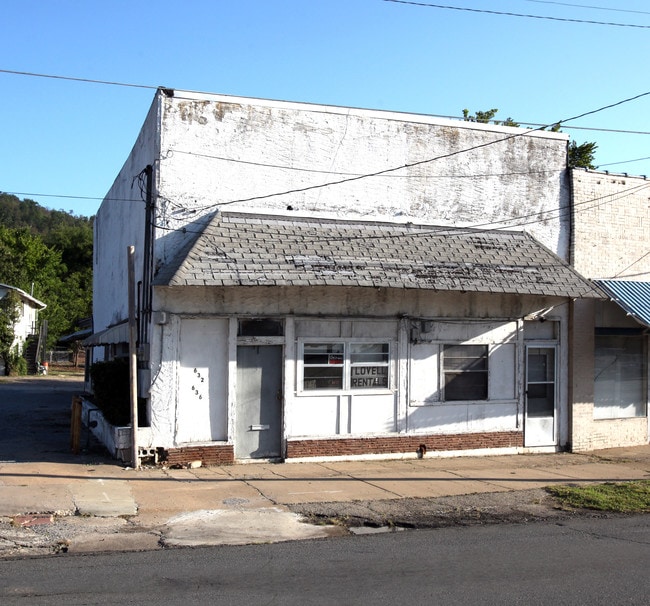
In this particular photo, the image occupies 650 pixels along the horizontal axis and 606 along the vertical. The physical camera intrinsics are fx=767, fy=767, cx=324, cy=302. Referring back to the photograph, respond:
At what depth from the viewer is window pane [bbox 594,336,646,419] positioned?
16.5 m

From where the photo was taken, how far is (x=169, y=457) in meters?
12.9

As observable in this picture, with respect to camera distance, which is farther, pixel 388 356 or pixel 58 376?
pixel 58 376

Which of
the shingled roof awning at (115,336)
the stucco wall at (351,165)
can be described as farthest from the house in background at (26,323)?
the stucco wall at (351,165)

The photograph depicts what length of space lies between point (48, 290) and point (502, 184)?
54.8 metres

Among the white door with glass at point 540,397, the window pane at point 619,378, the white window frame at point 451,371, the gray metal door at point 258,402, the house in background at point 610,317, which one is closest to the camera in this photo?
the gray metal door at point 258,402

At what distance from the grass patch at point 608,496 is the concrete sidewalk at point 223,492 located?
0.61 meters

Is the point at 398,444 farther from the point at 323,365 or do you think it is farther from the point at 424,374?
the point at 323,365

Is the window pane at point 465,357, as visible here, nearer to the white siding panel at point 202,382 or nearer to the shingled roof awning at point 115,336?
the white siding panel at point 202,382

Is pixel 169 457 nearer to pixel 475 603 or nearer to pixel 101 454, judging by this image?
pixel 101 454

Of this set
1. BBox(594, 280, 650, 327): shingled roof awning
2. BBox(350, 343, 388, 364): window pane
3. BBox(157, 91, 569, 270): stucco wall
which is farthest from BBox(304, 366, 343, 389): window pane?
BBox(594, 280, 650, 327): shingled roof awning

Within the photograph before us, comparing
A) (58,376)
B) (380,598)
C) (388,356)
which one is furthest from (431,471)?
(58,376)

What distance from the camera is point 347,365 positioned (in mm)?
14188

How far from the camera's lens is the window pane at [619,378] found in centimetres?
1645

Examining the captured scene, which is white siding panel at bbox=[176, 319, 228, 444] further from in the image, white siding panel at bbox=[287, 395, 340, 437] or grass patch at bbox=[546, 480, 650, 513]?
grass patch at bbox=[546, 480, 650, 513]
